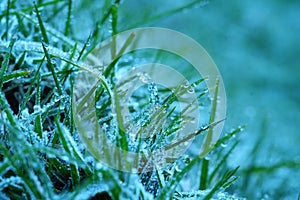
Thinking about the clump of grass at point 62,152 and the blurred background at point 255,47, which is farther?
the blurred background at point 255,47

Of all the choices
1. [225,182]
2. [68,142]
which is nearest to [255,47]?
[225,182]

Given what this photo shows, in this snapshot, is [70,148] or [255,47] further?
[255,47]

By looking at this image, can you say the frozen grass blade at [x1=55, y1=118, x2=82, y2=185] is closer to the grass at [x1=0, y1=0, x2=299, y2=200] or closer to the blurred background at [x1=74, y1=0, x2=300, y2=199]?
the grass at [x1=0, y1=0, x2=299, y2=200]

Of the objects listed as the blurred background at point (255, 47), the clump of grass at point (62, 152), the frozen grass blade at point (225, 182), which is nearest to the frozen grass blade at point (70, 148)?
the clump of grass at point (62, 152)

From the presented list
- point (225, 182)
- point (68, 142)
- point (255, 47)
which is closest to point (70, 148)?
point (68, 142)

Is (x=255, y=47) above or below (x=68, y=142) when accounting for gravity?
above

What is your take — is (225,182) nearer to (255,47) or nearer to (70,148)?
(70,148)

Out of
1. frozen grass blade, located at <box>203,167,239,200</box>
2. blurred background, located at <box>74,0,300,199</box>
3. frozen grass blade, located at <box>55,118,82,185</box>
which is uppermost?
blurred background, located at <box>74,0,300,199</box>

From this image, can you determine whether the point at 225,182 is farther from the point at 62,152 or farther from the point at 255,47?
the point at 255,47

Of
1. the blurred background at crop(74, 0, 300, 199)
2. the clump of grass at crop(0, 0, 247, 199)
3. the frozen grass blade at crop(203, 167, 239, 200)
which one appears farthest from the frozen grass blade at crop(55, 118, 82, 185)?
the blurred background at crop(74, 0, 300, 199)

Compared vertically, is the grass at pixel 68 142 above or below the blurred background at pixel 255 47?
below

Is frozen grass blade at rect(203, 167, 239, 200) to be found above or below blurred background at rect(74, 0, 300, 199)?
below

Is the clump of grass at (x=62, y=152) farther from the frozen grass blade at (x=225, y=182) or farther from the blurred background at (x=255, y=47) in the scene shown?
the blurred background at (x=255, y=47)
